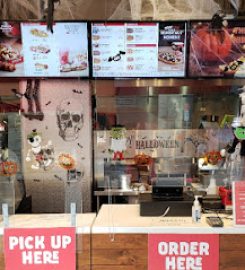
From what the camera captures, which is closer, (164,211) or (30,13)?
(164,211)

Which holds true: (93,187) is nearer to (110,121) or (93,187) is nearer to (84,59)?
(110,121)

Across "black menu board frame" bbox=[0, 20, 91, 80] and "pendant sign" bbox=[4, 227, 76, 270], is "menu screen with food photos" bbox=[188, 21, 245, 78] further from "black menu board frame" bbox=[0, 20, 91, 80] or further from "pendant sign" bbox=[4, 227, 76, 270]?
"pendant sign" bbox=[4, 227, 76, 270]

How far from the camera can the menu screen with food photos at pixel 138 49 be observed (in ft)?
8.96

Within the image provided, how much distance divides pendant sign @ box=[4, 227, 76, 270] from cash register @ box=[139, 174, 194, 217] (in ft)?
1.61

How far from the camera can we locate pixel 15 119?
290 centimetres

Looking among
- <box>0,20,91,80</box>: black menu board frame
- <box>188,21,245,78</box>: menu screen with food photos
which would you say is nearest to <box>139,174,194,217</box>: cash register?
<box>188,21,245,78</box>: menu screen with food photos

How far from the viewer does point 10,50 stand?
2732 mm

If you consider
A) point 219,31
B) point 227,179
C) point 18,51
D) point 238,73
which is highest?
point 219,31

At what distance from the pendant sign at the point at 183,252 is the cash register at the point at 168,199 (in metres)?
0.22

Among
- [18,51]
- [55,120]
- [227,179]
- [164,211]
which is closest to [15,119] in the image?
[55,120]

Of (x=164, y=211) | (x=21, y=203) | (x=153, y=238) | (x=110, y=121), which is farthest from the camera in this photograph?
(x=110, y=121)

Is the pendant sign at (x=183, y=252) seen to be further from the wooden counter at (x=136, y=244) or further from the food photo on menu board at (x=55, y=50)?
the food photo on menu board at (x=55, y=50)

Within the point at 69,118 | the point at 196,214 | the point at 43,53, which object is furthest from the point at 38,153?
the point at 196,214

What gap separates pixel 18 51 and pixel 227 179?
195 cm
